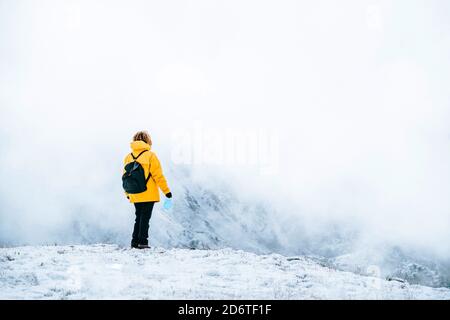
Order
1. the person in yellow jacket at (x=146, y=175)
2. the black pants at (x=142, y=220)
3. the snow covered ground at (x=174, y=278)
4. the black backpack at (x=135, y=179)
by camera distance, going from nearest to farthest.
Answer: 1. the snow covered ground at (x=174, y=278)
2. the black backpack at (x=135, y=179)
3. the person in yellow jacket at (x=146, y=175)
4. the black pants at (x=142, y=220)

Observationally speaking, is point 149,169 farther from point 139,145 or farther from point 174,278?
point 174,278

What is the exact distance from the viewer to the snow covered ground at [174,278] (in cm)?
→ 789

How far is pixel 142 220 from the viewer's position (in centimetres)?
1196

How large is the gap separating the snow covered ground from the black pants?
1.55 ft

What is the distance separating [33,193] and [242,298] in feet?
271

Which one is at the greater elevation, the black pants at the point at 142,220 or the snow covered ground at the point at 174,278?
the black pants at the point at 142,220

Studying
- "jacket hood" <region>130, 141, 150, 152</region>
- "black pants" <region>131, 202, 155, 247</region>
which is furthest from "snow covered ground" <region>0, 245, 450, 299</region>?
"jacket hood" <region>130, 141, 150, 152</region>

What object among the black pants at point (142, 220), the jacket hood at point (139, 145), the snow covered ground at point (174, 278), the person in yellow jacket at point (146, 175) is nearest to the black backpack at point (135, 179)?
the person in yellow jacket at point (146, 175)

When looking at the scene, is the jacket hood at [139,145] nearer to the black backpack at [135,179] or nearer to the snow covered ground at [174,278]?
the black backpack at [135,179]

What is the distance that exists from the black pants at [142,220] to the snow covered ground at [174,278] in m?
0.47

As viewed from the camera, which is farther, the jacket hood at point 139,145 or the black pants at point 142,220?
the black pants at point 142,220
